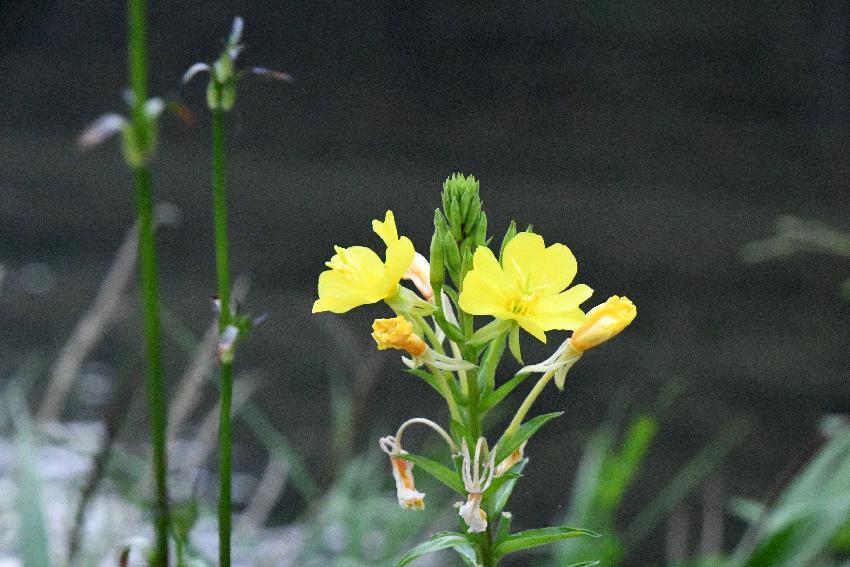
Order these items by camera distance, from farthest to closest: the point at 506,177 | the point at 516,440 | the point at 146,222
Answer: the point at 506,177 → the point at 516,440 → the point at 146,222

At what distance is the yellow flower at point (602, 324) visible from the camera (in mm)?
619

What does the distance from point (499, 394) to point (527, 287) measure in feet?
0.20

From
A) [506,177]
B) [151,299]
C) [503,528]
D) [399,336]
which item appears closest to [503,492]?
[503,528]

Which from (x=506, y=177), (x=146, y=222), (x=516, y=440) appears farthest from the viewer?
(x=506, y=177)

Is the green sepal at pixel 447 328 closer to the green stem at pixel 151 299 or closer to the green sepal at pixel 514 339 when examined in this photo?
the green sepal at pixel 514 339

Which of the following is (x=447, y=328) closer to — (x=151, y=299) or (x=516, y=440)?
(x=516, y=440)

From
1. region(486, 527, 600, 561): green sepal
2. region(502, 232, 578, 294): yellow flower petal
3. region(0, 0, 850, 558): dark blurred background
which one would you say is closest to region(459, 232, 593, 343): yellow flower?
region(502, 232, 578, 294): yellow flower petal

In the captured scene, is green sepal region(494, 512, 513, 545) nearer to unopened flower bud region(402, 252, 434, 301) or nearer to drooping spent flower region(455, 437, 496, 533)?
drooping spent flower region(455, 437, 496, 533)

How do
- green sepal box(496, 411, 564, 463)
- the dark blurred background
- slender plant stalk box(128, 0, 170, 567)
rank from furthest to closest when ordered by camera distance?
the dark blurred background < green sepal box(496, 411, 564, 463) < slender plant stalk box(128, 0, 170, 567)

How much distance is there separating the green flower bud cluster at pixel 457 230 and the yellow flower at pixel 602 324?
0.25 feet

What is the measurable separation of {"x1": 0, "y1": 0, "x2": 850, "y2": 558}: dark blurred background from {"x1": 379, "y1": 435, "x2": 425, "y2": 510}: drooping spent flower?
1666mm

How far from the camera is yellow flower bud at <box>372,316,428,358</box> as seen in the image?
0.60m

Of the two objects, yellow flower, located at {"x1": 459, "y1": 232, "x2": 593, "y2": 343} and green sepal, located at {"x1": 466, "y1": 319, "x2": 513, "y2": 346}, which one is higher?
yellow flower, located at {"x1": 459, "y1": 232, "x2": 593, "y2": 343}

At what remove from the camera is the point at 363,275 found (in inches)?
24.2
